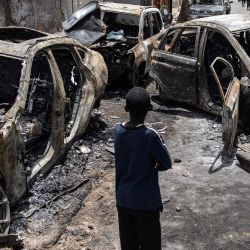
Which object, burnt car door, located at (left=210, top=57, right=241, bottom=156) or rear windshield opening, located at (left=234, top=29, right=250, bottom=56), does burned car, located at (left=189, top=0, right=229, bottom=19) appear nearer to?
rear windshield opening, located at (left=234, top=29, right=250, bottom=56)

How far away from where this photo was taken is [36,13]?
14.2 metres

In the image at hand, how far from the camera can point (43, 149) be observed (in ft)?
20.3

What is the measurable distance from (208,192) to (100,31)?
5.66 metres

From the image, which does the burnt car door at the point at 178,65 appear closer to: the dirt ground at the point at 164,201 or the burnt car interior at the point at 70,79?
the dirt ground at the point at 164,201

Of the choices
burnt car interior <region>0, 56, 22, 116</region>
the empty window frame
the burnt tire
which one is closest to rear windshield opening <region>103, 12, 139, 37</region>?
the empty window frame

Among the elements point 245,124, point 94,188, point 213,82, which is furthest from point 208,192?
point 213,82

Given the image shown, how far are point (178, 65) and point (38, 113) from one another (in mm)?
3473

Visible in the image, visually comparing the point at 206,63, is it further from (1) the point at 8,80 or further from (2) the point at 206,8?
(2) the point at 206,8

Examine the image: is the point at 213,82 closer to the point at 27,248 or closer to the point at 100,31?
the point at 100,31

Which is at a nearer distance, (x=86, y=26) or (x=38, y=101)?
(x=38, y=101)

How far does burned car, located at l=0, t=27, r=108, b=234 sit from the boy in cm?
161

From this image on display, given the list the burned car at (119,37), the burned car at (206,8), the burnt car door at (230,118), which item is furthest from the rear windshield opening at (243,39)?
the burned car at (206,8)

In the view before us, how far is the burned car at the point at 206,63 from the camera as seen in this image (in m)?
7.85

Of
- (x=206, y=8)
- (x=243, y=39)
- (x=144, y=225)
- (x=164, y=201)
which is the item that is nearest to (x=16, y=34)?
(x=164, y=201)
